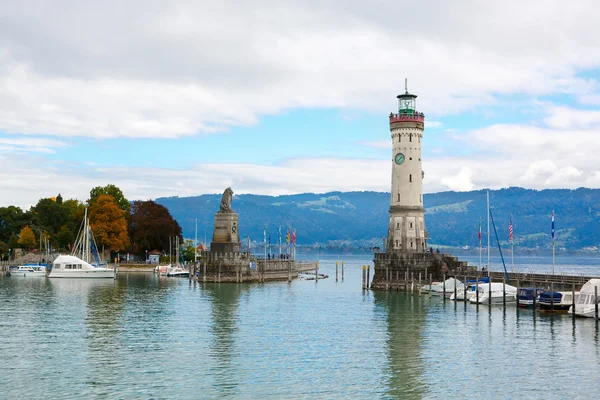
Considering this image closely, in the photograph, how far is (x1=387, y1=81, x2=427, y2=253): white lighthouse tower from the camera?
86938 millimetres

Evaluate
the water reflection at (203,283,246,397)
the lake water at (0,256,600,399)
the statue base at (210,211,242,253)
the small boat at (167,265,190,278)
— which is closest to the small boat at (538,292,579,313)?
the lake water at (0,256,600,399)

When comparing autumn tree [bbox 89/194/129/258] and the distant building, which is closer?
autumn tree [bbox 89/194/129/258]

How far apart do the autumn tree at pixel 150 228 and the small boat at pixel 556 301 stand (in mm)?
88091

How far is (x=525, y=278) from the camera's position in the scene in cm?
7475

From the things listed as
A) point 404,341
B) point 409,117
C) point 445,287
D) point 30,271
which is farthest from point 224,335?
point 30,271

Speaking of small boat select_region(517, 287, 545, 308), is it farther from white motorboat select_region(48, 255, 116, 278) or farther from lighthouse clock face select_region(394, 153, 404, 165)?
white motorboat select_region(48, 255, 116, 278)

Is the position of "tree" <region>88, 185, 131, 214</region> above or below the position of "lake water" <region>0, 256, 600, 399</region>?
above

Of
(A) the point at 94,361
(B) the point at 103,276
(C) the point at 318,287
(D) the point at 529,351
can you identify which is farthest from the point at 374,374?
(B) the point at 103,276

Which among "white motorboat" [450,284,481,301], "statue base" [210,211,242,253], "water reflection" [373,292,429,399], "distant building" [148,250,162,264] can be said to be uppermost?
"statue base" [210,211,242,253]

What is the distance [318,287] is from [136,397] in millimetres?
72763

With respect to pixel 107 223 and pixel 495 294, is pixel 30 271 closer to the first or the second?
pixel 107 223

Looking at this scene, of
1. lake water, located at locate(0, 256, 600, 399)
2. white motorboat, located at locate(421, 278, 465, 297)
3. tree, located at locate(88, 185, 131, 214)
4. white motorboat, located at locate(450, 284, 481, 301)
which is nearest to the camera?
lake water, located at locate(0, 256, 600, 399)

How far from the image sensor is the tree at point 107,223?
12950 cm

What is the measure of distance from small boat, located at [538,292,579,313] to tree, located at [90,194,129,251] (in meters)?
84.9
